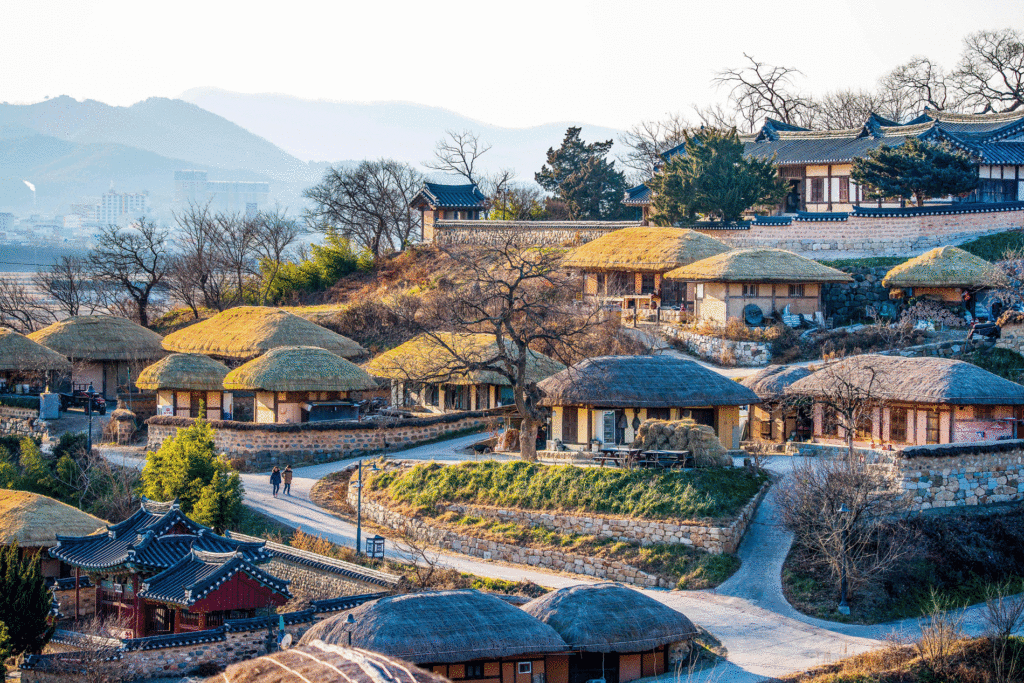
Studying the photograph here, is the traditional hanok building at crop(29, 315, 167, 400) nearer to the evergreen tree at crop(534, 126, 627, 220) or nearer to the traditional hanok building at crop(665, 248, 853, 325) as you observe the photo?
the traditional hanok building at crop(665, 248, 853, 325)

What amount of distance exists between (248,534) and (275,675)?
2143 centimetres

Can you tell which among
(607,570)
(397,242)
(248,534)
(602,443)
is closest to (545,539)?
(607,570)

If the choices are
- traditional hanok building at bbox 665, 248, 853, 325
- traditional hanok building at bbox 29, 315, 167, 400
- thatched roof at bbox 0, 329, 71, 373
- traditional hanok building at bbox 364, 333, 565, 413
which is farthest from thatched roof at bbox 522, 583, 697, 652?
traditional hanok building at bbox 29, 315, 167, 400

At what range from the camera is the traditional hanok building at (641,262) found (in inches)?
1711

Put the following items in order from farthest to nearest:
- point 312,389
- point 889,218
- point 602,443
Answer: point 889,218
point 312,389
point 602,443

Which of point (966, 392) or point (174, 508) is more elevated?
point (966, 392)

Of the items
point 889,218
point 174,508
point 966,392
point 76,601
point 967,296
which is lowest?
point 76,601

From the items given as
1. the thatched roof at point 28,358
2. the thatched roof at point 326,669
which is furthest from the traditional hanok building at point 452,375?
the thatched roof at point 326,669

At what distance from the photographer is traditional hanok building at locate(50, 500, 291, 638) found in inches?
907

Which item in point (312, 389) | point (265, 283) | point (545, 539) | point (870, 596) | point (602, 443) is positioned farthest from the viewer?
point (265, 283)

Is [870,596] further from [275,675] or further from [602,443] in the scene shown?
[275,675]

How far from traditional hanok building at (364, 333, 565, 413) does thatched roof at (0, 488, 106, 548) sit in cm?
1041

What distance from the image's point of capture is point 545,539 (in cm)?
2805

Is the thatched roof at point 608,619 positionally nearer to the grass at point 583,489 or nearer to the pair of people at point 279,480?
the grass at point 583,489
